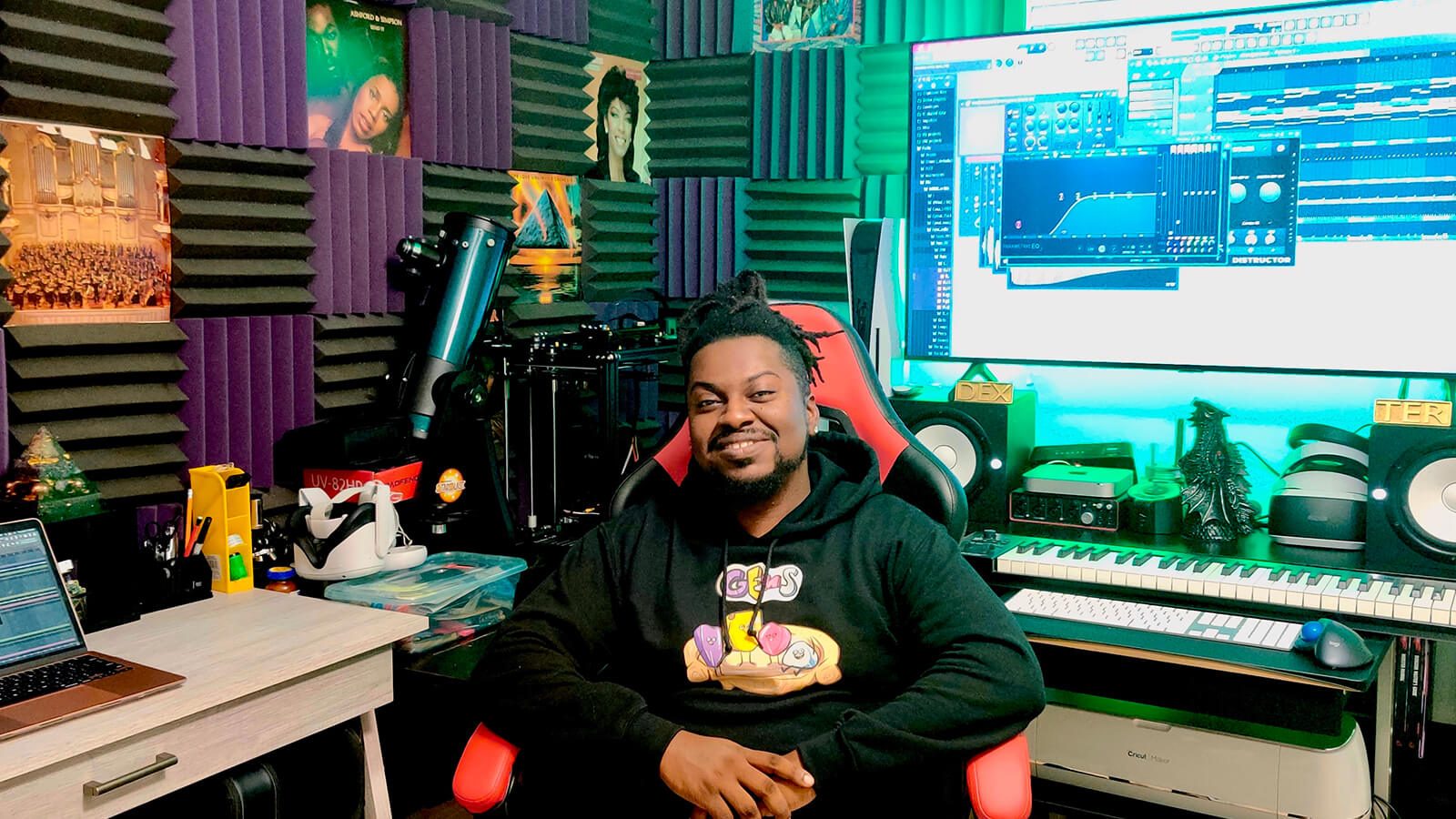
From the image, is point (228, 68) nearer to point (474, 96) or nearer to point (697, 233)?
point (474, 96)

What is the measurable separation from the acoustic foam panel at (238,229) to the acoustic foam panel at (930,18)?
5.24 feet

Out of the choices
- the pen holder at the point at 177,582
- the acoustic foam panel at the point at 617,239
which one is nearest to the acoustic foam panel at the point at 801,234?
the acoustic foam panel at the point at 617,239

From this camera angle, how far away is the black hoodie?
5.05 ft

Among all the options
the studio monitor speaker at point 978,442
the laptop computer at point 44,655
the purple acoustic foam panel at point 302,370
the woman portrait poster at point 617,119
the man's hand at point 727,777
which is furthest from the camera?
the woman portrait poster at point 617,119

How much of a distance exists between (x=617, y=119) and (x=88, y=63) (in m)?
1.65

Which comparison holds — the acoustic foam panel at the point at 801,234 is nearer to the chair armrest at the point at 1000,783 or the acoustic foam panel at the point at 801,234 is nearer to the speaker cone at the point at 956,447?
the speaker cone at the point at 956,447

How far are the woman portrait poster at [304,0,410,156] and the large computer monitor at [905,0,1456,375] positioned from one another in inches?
49.1

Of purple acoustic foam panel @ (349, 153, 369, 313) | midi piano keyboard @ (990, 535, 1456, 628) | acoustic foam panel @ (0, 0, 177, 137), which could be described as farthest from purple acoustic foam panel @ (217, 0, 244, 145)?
midi piano keyboard @ (990, 535, 1456, 628)

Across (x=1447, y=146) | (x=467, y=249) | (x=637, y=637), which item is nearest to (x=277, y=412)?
(x=467, y=249)

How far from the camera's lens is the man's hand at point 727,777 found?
4.86 ft

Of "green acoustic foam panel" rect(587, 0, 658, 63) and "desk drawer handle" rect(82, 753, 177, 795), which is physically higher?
"green acoustic foam panel" rect(587, 0, 658, 63)

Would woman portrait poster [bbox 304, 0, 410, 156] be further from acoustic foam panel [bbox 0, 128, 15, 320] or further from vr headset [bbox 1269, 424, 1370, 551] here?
vr headset [bbox 1269, 424, 1370, 551]

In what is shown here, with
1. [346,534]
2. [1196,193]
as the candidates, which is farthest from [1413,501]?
[346,534]

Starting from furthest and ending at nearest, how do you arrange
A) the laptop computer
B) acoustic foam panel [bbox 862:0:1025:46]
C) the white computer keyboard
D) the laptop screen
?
acoustic foam panel [bbox 862:0:1025:46], the white computer keyboard, the laptop screen, the laptop computer
